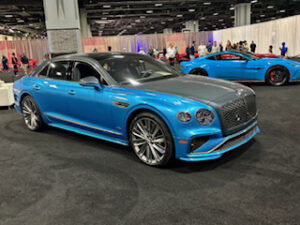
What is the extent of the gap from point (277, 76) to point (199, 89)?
23.7ft

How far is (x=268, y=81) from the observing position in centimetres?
1034

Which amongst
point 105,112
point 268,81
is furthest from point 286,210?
point 268,81

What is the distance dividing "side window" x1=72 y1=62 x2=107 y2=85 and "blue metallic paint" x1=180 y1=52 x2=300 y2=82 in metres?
6.83

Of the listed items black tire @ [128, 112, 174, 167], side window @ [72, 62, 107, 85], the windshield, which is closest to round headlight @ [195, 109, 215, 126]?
black tire @ [128, 112, 174, 167]

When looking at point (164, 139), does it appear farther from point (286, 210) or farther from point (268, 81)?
point (268, 81)

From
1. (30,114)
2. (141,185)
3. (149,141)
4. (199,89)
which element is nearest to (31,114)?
(30,114)

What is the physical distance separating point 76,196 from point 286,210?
2.18 metres

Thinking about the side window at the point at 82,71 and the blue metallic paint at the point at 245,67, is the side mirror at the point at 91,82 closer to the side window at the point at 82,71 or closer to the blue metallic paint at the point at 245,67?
the side window at the point at 82,71

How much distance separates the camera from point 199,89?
13.4 feet

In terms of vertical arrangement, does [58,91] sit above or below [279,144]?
above

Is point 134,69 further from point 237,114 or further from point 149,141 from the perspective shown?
point 237,114

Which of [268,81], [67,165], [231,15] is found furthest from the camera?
[231,15]

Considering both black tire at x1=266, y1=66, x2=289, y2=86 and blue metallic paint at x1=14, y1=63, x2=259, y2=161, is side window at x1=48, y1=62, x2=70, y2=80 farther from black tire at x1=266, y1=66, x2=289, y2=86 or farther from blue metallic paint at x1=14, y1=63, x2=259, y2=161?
black tire at x1=266, y1=66, x2=289, y2=86

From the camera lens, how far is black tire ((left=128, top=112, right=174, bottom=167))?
376 centimetres
